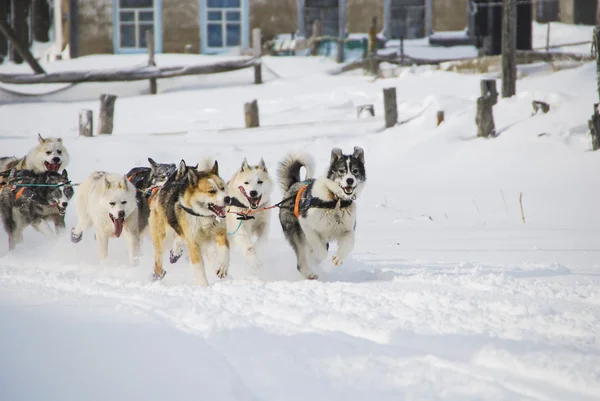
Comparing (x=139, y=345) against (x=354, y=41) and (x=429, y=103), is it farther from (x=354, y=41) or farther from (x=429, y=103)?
(x=354, y=41)

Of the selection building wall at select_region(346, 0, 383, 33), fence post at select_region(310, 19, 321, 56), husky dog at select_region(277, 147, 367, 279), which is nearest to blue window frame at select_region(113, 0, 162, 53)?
fence post at select_region(310, 19, 321, 56)

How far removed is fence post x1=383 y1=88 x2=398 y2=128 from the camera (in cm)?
1473

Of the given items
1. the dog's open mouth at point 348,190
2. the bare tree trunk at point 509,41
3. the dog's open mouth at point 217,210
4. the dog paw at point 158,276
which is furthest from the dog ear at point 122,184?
the bare tree trunk at point 509,41

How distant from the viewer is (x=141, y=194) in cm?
745

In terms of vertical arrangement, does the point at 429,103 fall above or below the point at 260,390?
above

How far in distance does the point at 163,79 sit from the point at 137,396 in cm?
1989

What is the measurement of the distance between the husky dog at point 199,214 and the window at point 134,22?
1963 cm

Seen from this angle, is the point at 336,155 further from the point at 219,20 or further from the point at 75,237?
the point at 219,20

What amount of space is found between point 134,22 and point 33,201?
18.1 metres

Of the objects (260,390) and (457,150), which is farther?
(457,150)

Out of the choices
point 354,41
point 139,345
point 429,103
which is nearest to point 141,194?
point 139,345

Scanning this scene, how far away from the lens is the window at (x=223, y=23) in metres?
24.9

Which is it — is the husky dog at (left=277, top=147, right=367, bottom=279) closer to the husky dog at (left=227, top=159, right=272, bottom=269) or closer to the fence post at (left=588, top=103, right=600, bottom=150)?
the husky dog at (left=227, top=159, right=272, bottom=269)

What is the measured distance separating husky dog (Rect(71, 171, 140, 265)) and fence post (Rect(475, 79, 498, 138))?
7375mm
